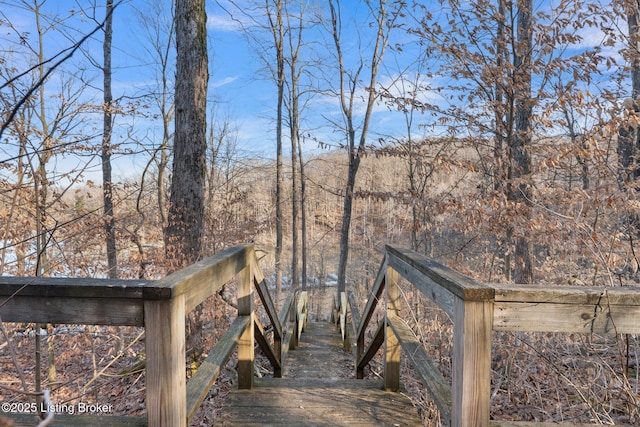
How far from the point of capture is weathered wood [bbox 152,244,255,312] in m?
1.53

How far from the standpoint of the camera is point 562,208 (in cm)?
525

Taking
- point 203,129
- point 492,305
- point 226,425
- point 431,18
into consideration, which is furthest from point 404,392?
point 431,18

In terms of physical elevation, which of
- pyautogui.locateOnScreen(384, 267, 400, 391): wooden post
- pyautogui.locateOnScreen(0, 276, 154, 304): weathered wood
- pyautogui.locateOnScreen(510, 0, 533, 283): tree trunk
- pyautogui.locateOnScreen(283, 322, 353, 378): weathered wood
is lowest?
pyautogui.locateOnScreen(283, 322, 353, 378): weathered wood

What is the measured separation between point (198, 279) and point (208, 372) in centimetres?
63

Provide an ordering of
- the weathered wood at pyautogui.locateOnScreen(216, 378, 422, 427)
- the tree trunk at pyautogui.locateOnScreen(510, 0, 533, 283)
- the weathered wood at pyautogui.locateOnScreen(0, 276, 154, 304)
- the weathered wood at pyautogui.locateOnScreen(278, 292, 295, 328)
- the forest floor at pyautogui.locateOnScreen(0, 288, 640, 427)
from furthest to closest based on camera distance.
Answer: the weathered wood at pyautogui.locateOnScreen(278, 292, 295, 328) → the tree trunk at pyautogui.locateOnScreen(510, 0, 533, 283) → the forest floor at pyautogui.locateOnScreen(0, 288, 640, 427) → the weathered wood at pyautogui.locateOnScreen(216, 378, 422, 427) → the weathered wood at pyautogui.locateOnScreen(0, 276, 154, 304)

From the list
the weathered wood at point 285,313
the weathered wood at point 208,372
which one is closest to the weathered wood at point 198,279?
the weathered wood at point 208,372

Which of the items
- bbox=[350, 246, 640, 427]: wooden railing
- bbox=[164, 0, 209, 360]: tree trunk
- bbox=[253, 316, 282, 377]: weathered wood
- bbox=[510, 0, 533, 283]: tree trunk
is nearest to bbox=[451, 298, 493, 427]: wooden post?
bbox=[350, 246, 640, 427]: wooden railing

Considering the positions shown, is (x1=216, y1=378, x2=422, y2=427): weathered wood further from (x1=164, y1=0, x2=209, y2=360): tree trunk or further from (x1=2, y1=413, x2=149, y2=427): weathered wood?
(x1=164, y1=0, x2=209, y2=360): tree trunk

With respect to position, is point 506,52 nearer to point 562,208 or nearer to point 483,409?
point 562,208

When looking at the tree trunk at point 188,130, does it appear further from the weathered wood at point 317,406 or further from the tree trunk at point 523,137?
the tree trunk at point 523,137

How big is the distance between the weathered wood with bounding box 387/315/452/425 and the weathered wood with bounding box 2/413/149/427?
140 cm

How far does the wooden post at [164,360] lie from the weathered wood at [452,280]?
1.23 metres

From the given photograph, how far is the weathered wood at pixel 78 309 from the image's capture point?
60.0 inches

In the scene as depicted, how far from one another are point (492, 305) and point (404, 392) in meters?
1.84
